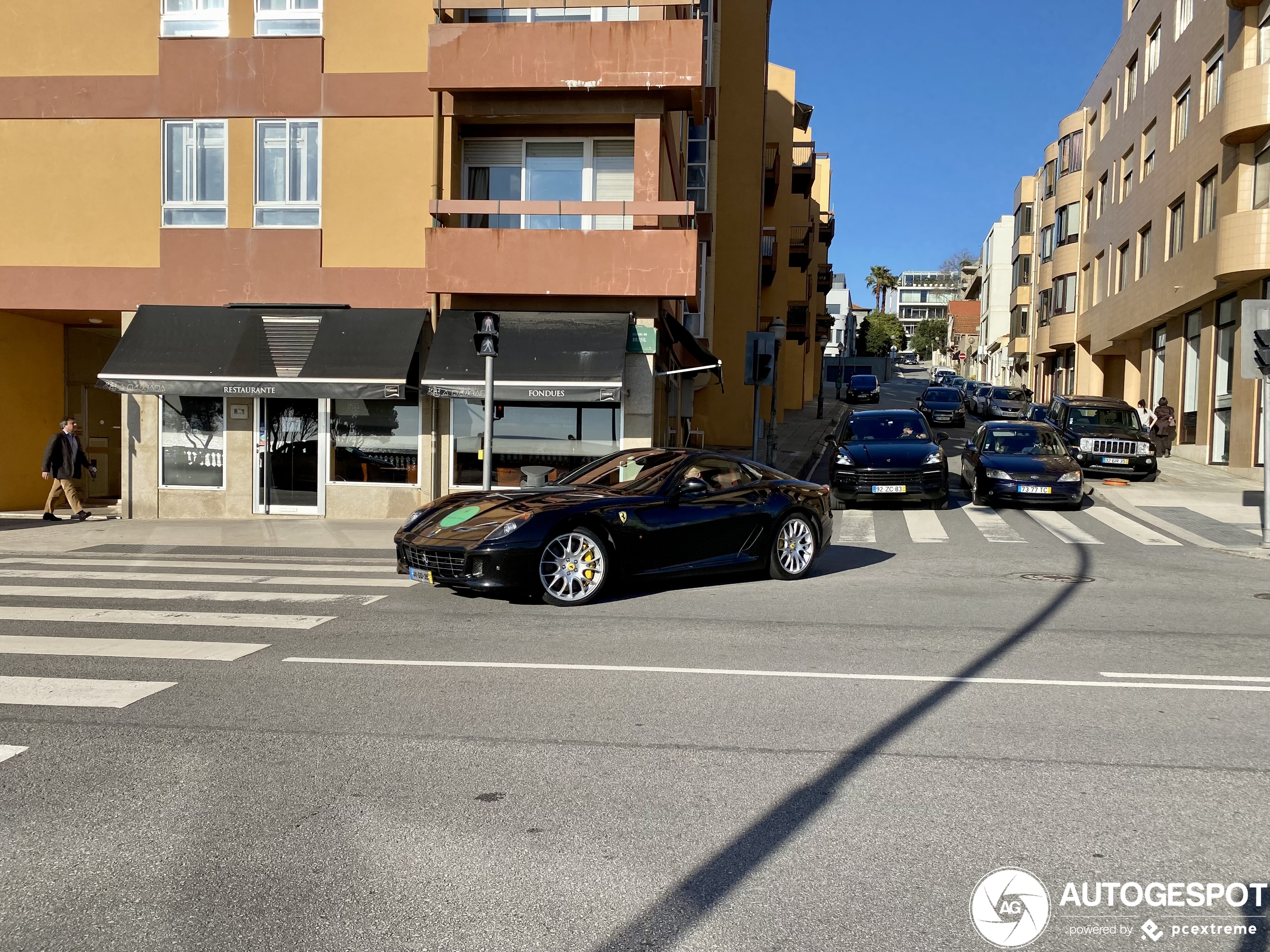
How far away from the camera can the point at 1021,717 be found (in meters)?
5.75

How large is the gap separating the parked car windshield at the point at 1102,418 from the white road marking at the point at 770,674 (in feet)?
62.5

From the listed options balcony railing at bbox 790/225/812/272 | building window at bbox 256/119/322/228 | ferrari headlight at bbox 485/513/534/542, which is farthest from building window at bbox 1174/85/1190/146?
ferrari headlight at bbox 485/513/534/542

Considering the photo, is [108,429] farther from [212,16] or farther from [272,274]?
[212,16]

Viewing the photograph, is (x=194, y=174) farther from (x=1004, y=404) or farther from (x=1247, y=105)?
(x=1004, y=404)

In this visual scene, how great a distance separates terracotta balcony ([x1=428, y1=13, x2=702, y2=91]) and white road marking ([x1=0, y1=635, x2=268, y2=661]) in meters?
12.3

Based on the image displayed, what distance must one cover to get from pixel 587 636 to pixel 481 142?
42.4ft

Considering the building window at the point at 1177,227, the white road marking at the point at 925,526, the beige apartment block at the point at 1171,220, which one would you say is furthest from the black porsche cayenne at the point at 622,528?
the building window at the point at 1177,227

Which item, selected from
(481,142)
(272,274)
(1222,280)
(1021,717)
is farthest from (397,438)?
(1222,280)

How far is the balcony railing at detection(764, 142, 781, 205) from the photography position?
136ft

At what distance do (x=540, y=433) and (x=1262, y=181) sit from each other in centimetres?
1901

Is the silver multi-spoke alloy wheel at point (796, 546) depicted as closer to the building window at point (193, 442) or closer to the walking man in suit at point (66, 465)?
the building window at point (193, 442)

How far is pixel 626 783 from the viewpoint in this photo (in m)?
4.62

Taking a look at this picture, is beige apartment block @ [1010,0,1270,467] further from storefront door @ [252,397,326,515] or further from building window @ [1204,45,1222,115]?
storefront door @ [252,397,326,515]

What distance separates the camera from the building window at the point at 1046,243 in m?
56.3
